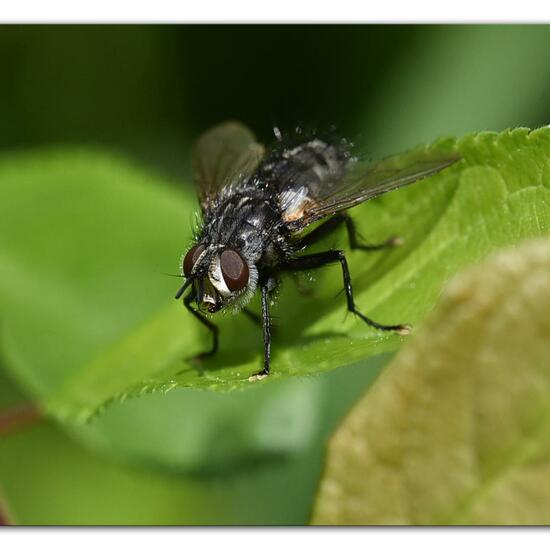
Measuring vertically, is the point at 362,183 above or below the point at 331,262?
above

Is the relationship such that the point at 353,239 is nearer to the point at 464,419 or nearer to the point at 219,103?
the point at 464,419

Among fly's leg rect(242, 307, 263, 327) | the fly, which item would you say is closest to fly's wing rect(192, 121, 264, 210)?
the fly

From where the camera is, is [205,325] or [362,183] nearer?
[362,183]

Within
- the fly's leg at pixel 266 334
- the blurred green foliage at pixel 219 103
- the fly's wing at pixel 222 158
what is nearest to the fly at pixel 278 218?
the fly's leg at pixel 266 334

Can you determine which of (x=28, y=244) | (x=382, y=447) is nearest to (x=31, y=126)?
(x=28, y=244)

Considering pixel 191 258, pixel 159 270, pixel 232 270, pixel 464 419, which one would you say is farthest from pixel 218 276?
pixel 464 419

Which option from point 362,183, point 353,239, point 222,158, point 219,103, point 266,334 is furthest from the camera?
point 219,103
